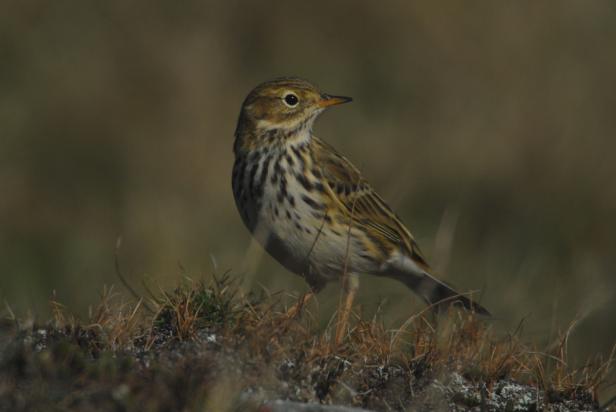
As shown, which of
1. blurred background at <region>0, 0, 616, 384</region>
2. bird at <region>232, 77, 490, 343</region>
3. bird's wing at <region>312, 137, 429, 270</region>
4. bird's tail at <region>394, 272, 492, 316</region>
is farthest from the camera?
blurred background at <region>0, 0, 616, 384</region>

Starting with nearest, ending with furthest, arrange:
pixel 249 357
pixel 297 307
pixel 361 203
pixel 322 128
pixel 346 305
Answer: pixel 249 357 < pixel 297 307 < pixel 346 305 < pixel 361 203 < pixel 322 128

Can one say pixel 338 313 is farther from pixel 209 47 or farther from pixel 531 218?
pixel 209 47

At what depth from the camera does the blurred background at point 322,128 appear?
10875 mm

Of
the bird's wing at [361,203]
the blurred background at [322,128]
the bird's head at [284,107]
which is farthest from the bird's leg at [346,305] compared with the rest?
the blurred background at [322,128]

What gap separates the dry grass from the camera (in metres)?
4.71

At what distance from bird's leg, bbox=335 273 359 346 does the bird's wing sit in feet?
1.27

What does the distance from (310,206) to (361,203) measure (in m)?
0.71

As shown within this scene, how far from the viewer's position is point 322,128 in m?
12.9

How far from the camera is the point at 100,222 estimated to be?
11.5m

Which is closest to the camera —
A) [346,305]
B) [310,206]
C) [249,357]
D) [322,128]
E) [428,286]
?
[249,357]

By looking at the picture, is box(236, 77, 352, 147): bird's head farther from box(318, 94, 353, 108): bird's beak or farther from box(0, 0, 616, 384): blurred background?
box(0, 0, 616, 384): blurred background

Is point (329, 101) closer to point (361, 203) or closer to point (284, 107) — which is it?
point (284, 107)

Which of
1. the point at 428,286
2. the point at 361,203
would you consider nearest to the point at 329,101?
the point at 361,203

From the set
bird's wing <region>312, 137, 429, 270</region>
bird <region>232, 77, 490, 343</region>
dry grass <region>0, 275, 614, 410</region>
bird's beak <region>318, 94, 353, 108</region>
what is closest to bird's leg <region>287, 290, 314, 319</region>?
dry grass <region>0, 275, 614, 410</region>
